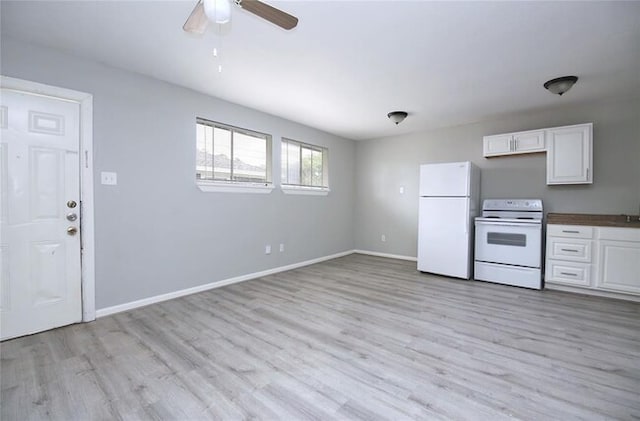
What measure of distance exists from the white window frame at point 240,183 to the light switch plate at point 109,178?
0.83 m

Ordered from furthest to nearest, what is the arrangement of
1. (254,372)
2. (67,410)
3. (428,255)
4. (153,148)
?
1. (428,255)
2. (153,148)
3. (254,372)
4. (67,410)

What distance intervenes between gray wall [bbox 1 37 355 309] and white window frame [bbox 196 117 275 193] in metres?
0.07

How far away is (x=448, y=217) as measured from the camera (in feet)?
13.8

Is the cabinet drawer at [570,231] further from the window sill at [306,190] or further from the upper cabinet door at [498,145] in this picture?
the window sill at [306,190]

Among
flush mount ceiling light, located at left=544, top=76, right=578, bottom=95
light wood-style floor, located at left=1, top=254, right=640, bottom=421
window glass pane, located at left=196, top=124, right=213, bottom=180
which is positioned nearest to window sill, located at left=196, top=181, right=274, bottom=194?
window glass pane, located at left=196, top=124, right=213, bottom=180

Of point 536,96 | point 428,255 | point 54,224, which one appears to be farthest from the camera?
point 428,255

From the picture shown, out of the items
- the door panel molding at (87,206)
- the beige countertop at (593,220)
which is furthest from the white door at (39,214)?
the beige countertop at (593,220)

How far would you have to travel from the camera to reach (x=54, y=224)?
250 centimetres

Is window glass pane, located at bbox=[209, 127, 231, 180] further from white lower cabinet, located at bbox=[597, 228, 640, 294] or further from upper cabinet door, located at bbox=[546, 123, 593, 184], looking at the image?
white lower cabinet, located at bbox=[597, 228, 640, 294]

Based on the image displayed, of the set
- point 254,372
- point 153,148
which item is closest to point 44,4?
point 153,148

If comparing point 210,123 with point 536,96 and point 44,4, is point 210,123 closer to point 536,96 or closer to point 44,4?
point 44,4

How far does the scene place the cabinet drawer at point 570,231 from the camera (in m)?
3.45

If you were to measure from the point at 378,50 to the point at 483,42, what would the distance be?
2.77ft

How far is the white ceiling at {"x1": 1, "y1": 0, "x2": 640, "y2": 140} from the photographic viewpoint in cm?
197
